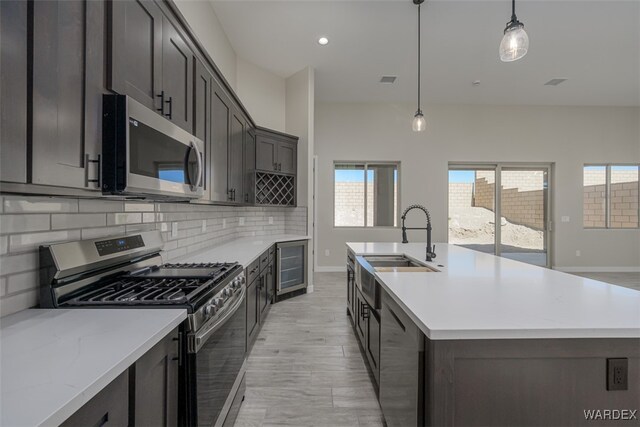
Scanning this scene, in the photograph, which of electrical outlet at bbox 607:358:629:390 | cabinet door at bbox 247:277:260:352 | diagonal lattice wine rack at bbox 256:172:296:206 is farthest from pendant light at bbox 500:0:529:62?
diagonal lattice wine rack at bbox 256:172:296:206

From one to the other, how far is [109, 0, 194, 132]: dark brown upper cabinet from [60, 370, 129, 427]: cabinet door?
1.07 m

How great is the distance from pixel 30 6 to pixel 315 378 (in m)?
2.43

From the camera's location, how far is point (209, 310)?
1.21 meters

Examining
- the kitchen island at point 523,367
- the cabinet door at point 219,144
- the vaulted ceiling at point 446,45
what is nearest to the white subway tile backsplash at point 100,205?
the cabinet door at point 219,144

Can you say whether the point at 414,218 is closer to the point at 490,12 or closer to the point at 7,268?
the point at 490,12

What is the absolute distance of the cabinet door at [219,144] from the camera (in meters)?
2.39

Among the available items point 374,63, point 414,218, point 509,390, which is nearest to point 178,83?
point 509,390

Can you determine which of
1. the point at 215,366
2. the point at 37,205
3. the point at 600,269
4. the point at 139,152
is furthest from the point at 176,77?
the point at 600,269

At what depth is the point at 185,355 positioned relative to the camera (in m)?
1.07

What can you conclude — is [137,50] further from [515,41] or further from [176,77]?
[515,41]

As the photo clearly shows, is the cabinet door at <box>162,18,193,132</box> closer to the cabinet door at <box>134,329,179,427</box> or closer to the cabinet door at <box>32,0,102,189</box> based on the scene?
the cabinet door at <box>32,0,102,189</box>

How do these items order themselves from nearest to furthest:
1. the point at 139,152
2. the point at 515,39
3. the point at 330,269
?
the point at 139,152 → the point at 515,39 → the point at 330,269

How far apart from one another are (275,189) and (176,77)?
2.69 m

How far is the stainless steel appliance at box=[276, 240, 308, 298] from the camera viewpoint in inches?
151
